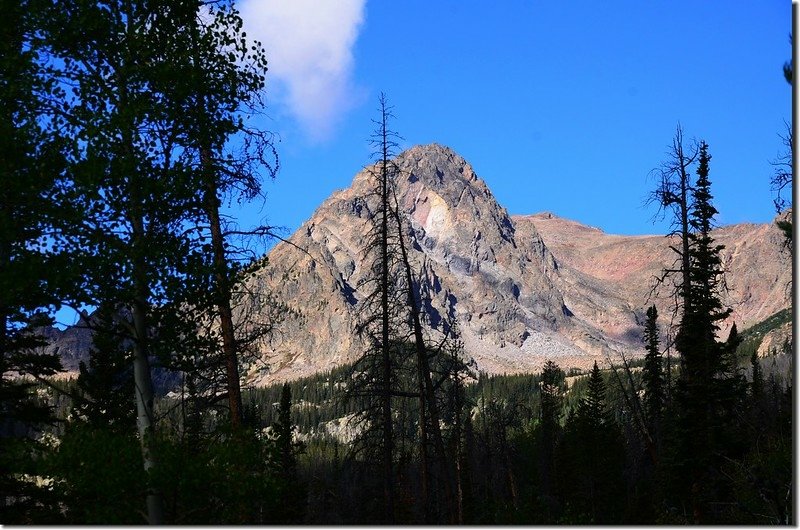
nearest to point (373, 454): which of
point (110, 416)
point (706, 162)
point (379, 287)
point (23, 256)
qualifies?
point (379, 287)

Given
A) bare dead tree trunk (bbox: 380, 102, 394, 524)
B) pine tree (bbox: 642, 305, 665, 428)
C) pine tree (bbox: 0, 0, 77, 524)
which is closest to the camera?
pine tree (bbox: 0, 0, 77, 524)

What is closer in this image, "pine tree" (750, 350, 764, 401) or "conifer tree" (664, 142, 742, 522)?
"conifer tree" (664, 142, 742, 522)

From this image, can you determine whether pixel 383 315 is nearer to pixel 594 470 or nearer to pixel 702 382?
pixel 702 382

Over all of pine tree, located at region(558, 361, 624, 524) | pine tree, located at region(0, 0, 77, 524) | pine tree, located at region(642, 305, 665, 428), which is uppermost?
pine tree, located at region(0, 0, 77, 524)

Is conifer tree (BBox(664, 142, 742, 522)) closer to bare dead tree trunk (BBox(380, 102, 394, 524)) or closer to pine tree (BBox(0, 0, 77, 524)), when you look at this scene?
bare dead tree trunk (BBox(380, 102, 394, 524))

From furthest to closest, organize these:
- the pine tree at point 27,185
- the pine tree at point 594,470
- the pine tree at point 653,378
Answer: the pine tree at point 594,470, the pine tree at point 653,378, the pine tree at point 27,185

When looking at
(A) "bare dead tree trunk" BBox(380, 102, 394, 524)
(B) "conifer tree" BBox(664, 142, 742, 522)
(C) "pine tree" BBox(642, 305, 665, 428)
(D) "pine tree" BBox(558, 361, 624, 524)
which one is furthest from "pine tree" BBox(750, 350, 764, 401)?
(A) "bare dead tree trunk" BBox(380, 102, 394, 524)

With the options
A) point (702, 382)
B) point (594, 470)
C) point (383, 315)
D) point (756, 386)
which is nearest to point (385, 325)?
point (383, 315)

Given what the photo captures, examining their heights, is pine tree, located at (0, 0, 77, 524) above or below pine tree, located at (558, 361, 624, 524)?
above

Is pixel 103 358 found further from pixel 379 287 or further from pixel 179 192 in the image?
pixel 179 192

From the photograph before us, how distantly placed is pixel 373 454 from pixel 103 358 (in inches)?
402

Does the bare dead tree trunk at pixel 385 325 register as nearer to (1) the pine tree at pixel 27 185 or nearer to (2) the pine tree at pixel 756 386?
(1) the pine tree at pixel 27 185

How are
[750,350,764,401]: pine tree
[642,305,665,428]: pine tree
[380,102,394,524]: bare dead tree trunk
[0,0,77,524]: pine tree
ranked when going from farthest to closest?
[750,350,764,401]: pine tree, [642,305,665,428]: pine tree, [380,102,394,524]: bare dead tree trunk, [0,0,77,524]: pine tree

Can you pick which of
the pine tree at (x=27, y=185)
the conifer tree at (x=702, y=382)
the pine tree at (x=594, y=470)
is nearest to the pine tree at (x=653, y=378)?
the pine tree at (x=594, y=470)
